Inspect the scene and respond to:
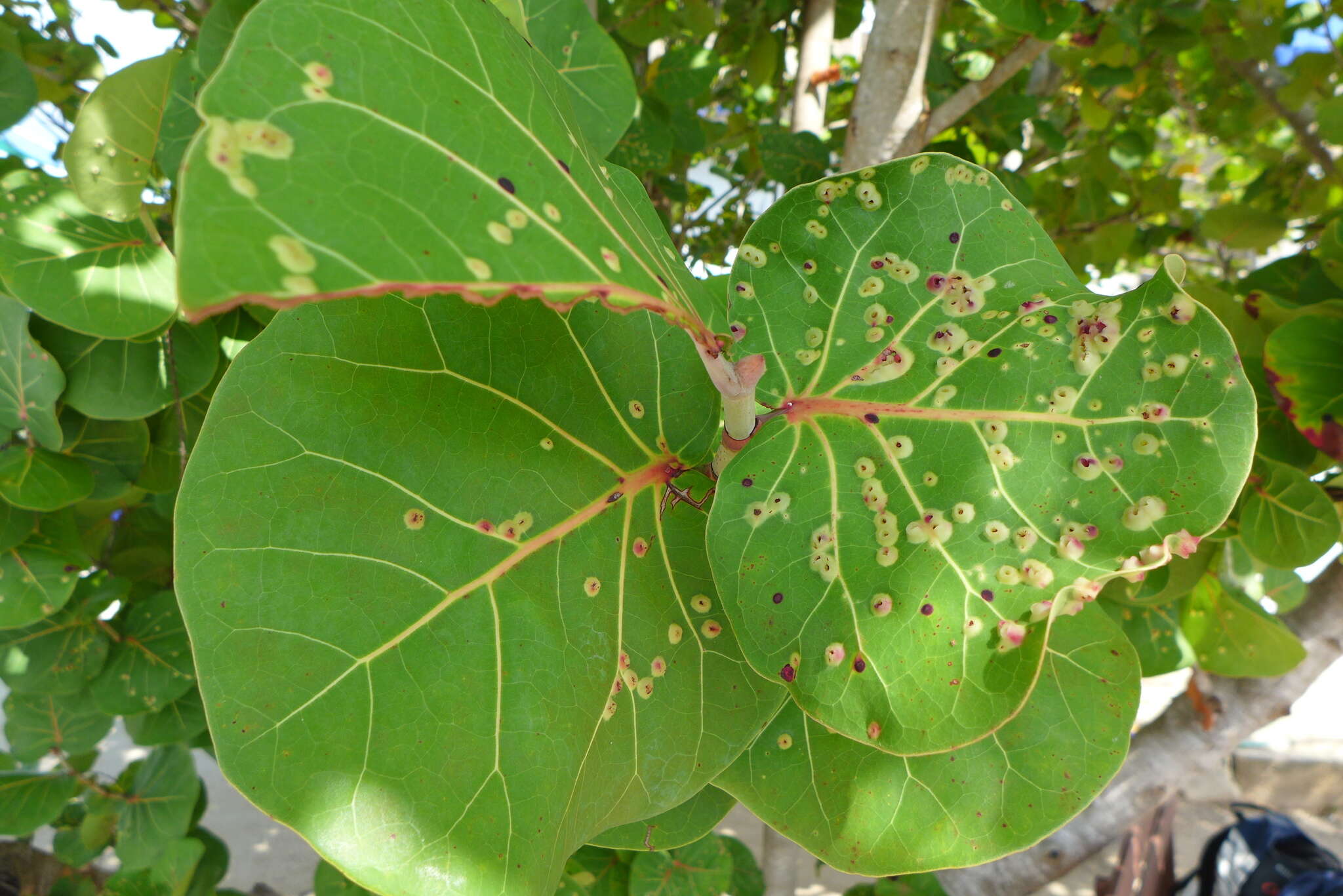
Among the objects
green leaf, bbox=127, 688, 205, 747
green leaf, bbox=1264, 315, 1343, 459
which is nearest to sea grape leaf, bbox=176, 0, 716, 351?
green leaf, bbox=1264, 315, 1343, 459

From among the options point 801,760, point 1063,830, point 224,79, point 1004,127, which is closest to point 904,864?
point 801,760

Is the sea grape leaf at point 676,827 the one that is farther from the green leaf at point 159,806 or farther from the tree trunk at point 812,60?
the tree trunk at point 812,60

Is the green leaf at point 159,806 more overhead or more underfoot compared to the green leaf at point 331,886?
A: more underfoot

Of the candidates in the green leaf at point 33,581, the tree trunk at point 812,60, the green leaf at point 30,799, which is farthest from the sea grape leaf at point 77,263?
the tree trunk at point 812,60

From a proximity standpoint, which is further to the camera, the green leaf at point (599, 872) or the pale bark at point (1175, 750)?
the pale bark at point (1175, 750)

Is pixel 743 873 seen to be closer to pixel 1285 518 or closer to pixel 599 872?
→ pixel 599 872

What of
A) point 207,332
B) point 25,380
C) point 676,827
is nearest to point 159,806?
point 25,380
